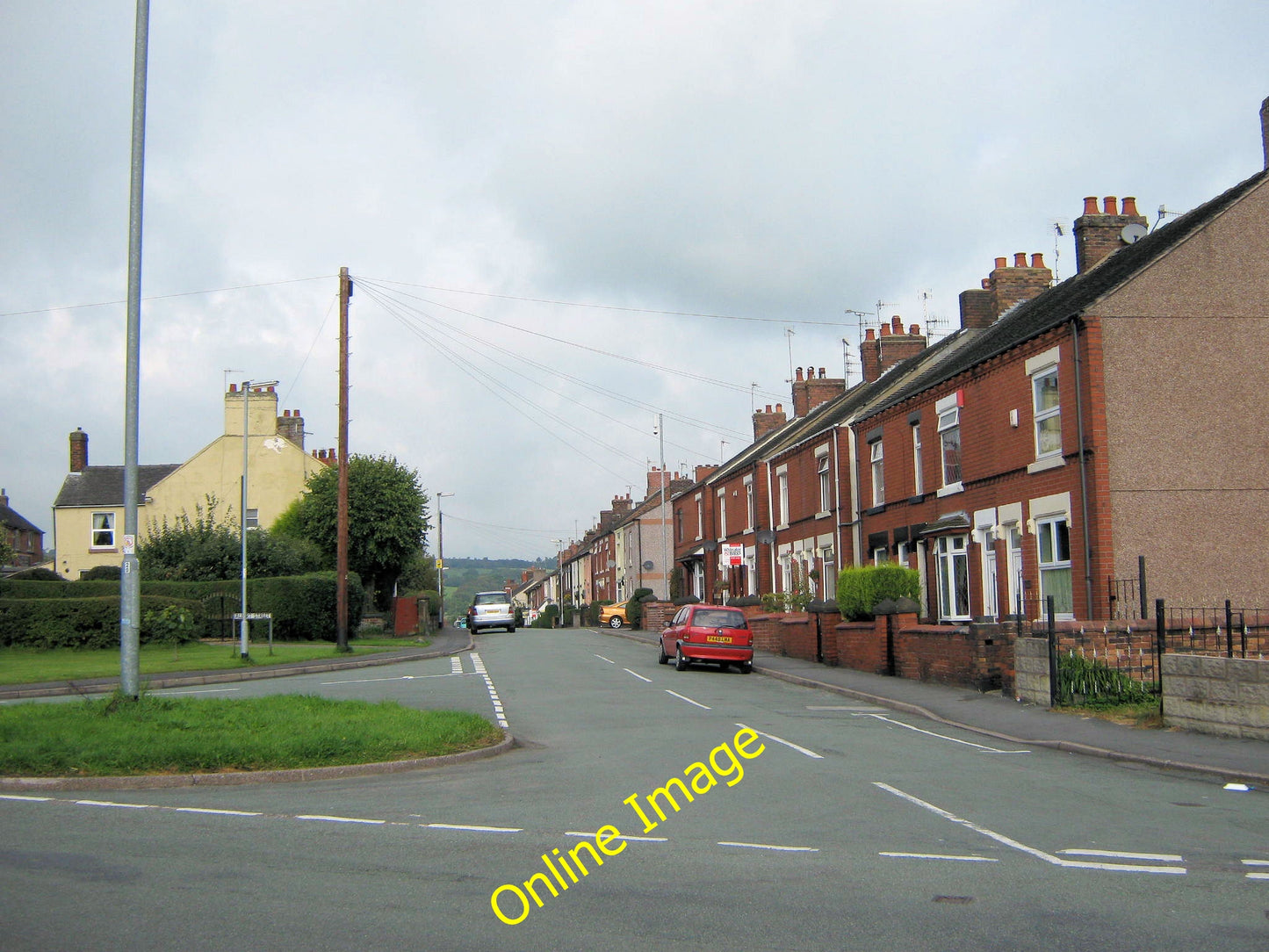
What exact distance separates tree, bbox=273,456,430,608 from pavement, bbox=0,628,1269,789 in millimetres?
20209

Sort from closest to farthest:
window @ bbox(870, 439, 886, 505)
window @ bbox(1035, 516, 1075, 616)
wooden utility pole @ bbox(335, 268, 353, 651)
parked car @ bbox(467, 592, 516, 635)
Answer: window @ bbox(1035, 516, 1075, 616), window @ bbox(870, 439, 886, 505), wooden utility pole @ bbox(335, 268, 353, 651), parked car @ bbox(467, 592, 516, 635)

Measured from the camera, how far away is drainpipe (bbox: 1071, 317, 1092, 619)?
1903 cm

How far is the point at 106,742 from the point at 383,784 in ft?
9.83

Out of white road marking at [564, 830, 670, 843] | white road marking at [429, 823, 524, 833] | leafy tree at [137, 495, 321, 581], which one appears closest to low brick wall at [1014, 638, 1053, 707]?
white road marking at [564, 830, 670, 843]

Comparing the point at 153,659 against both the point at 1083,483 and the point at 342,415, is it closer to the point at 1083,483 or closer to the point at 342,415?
the point at 342,415

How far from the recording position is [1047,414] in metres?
21.0

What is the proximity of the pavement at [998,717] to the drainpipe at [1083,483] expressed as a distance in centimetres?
271

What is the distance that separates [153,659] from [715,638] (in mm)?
14641

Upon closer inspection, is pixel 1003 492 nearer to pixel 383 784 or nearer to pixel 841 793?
pixel 841 793

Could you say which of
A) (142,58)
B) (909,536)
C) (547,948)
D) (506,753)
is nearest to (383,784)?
(506,753)

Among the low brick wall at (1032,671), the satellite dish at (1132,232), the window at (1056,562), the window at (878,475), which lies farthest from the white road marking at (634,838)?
the window at (878,475)

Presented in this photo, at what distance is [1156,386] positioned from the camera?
19.7m

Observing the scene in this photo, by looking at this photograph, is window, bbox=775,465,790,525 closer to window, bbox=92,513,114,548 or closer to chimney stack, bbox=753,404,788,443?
chimney stack, bbox=753,404,788,443

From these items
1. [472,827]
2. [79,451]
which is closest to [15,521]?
[79,451]
